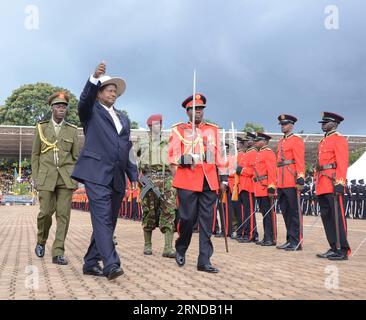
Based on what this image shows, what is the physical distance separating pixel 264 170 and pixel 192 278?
4977 mm

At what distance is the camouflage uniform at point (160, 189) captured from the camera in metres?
8.02

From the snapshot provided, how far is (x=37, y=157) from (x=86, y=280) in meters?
2.47

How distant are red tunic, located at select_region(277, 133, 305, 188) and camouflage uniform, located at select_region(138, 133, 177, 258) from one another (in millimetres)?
2282

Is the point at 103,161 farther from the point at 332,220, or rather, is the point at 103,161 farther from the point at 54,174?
the point at 332,220

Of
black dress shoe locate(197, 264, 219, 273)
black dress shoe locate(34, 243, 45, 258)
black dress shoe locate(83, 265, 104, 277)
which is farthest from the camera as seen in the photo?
black dress shoe locate(34, 243, 45, 258)

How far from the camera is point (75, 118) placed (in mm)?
61562

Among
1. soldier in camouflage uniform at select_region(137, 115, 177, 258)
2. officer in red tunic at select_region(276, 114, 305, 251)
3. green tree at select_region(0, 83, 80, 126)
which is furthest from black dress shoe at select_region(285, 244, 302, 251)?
green tree at select_region(0, 83, 80, 126)

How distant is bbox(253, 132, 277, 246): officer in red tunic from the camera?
33.6ft

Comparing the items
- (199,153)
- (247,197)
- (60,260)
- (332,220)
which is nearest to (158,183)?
(199,153)

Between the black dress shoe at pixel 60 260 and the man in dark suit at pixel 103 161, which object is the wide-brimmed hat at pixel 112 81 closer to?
the man in dark suit at pixel 103 161

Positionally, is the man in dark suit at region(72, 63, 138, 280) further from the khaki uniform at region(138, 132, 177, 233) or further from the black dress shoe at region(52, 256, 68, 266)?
the khaki uniform at region(138, 132, 177, 233)

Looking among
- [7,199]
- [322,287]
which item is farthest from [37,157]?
[7,199]
